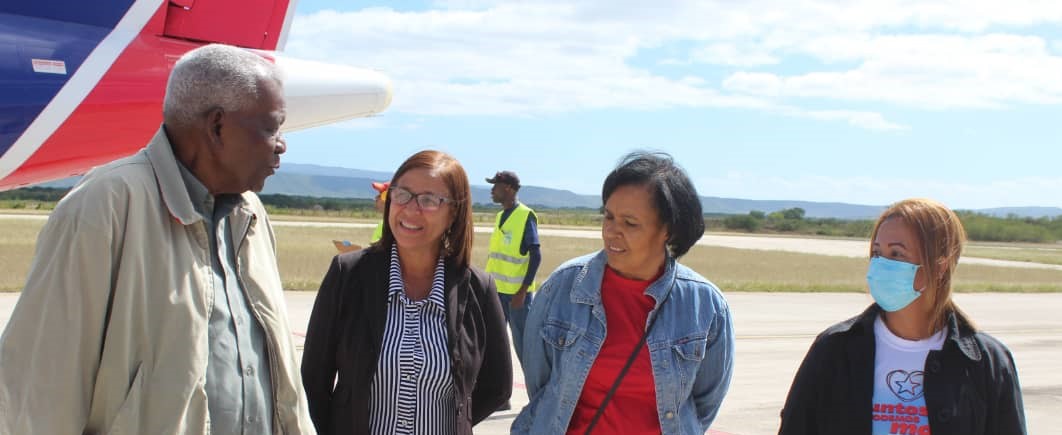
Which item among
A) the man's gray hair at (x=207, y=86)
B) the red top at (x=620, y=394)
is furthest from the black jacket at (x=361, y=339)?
the man's gray hair at (x=207, y=86)

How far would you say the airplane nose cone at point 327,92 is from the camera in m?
7.46

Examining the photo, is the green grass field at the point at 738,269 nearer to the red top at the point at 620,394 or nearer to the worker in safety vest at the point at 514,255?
the worker in safety vest at the point at 514,255

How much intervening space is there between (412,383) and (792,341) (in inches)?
414

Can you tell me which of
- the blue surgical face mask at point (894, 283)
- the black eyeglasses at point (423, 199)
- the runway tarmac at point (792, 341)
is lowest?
the runway tarmac at point (792, 341)

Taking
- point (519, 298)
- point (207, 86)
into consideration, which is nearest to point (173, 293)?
point (207, 86)

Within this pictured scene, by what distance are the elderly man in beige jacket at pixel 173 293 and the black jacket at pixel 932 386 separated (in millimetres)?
1754

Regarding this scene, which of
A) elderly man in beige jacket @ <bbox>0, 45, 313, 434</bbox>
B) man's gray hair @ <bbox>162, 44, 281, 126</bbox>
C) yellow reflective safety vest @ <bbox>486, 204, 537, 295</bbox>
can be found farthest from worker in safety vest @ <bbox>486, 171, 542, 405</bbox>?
man's gray hair @ <bbox>162, 44, 281, 126</bbox>

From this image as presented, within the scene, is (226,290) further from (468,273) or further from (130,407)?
(468,273)

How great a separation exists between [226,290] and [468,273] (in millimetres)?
1219

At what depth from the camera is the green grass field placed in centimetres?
2155

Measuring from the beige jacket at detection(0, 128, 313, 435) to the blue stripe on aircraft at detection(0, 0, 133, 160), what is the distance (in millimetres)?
3855

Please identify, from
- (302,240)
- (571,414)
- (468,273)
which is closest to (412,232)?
→ (468,273)

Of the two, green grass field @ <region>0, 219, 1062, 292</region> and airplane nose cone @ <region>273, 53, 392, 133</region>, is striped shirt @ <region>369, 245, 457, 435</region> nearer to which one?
airplane nose cone @ <region>273, 53, 392, 133</region>

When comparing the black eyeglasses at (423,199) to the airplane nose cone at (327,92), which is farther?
the airplane nose cone at (327,92)
